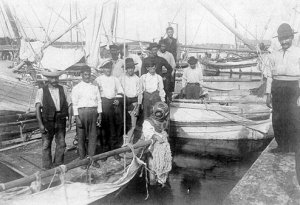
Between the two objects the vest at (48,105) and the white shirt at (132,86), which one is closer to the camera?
the vest at (48,105)

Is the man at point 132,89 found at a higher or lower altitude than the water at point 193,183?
higher

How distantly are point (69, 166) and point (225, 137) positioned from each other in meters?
6.69

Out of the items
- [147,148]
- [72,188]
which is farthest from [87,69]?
[72,188]

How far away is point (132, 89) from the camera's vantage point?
23.0 ft

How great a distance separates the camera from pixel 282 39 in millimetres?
4688

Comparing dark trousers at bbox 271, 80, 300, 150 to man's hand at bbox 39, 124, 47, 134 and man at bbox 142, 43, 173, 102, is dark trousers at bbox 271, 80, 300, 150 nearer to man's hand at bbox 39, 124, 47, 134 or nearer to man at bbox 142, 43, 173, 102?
man at bbox 142, 43, 173, 102

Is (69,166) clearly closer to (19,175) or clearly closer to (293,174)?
(19,175)

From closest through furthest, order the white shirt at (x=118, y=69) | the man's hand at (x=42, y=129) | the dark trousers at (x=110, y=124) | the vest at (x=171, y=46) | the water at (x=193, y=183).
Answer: the man's hand at (x=42, y=129), the water at (x=193, y=183), the dark trousers at (x=110, y=124), the white shirt at (x=118, y=69), the vest at (x=171, y=46)

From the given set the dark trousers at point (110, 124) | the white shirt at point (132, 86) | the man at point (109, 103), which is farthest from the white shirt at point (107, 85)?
the white shirt at point (132, 86)

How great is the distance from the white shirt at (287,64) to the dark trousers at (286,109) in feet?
0.29

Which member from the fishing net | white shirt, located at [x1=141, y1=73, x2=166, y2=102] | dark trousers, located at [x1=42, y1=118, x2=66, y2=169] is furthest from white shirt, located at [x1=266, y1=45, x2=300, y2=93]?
dark trousers, located at [x1=42, y1=118, x2=66, y2=169]

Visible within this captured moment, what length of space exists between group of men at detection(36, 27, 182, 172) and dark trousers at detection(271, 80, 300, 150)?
7.85 feet

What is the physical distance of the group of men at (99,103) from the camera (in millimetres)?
Result: 5477

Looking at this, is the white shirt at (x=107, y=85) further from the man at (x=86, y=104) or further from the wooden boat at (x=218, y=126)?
the wooden boat at (x=218, y=126)
